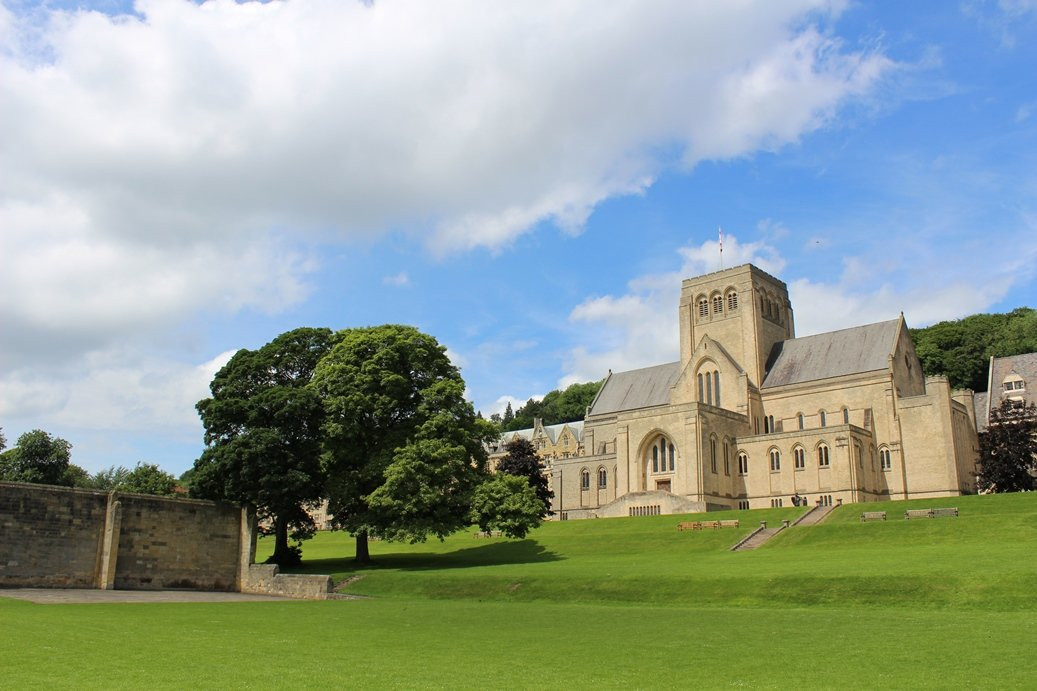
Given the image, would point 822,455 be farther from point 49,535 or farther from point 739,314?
point 49,535

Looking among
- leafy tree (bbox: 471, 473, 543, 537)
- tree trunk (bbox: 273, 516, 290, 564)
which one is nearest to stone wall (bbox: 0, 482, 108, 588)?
tree trunk (bbox: 273, 516, 290, 564)

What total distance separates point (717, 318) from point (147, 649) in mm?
72829

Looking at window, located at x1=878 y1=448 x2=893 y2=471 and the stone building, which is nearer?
window, located at x1=878 y1=448 x2=893 y2=471

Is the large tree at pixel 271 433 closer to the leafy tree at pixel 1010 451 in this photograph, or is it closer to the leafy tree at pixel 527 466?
the leafy tree at pixel 527 466

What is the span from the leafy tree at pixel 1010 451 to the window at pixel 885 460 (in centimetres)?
747

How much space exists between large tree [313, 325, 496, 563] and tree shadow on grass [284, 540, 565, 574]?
1762 mm

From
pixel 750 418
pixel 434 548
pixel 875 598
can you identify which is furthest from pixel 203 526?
pixel 750 418

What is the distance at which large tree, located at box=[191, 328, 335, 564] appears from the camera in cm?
4428

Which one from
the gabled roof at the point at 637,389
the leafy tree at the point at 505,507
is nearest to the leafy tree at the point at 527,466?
the gabled roof at the point at 637,389

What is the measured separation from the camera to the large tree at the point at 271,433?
145ft

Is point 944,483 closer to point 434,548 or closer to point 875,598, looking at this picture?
point 434,548

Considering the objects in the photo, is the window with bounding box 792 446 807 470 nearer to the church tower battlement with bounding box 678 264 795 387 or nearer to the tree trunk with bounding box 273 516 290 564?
the church tower battlement with bounding box 678 264 795 387

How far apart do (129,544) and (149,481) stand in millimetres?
45445

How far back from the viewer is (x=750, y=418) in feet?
254
